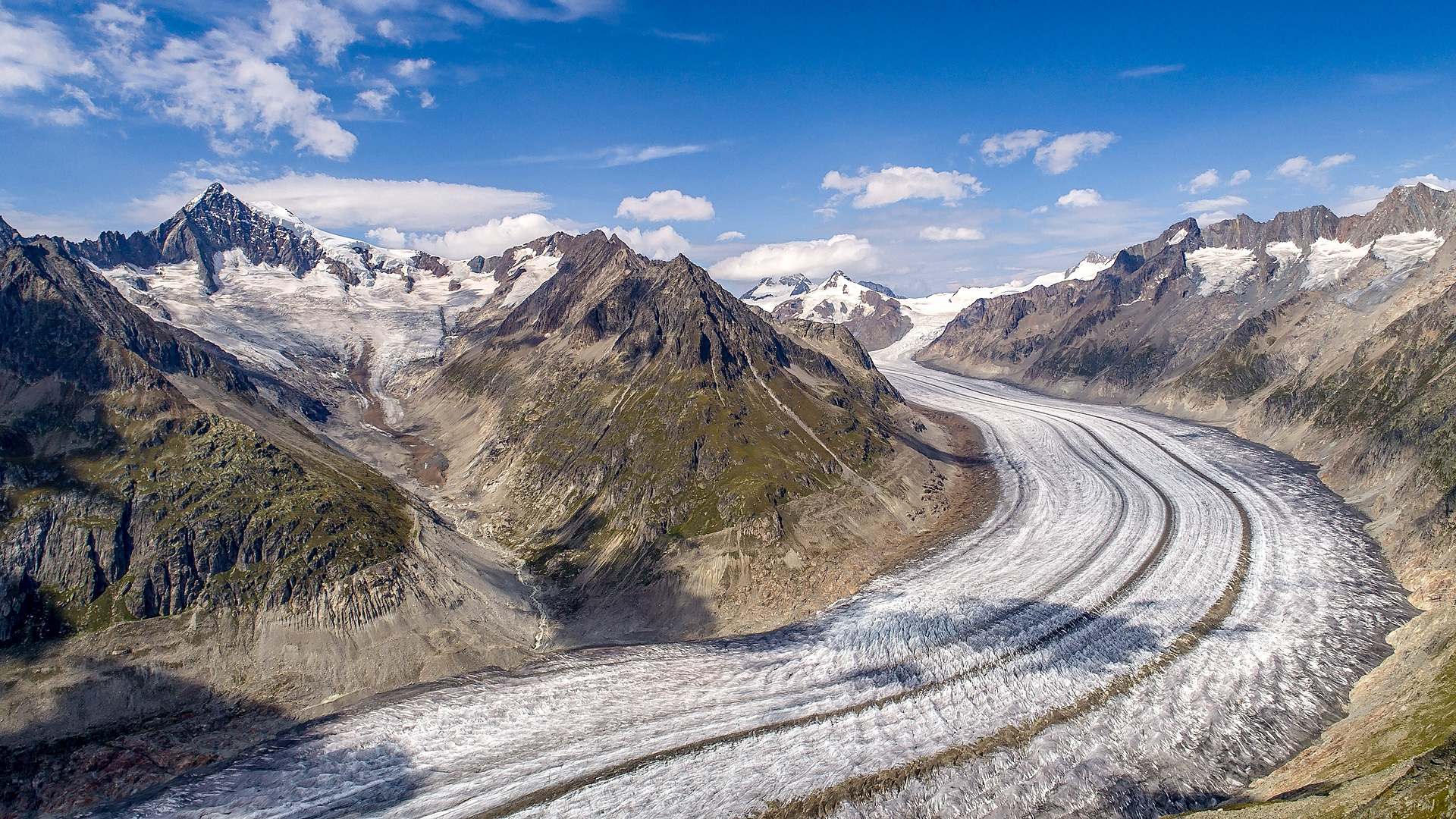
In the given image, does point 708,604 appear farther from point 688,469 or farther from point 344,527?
point 344,527

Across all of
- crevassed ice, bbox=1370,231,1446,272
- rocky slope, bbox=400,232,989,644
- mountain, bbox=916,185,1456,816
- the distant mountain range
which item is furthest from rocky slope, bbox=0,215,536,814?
crevassed ice, bbox=1370,231,1446,272

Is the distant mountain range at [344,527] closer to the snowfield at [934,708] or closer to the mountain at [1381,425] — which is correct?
the snowfield at [934,708]

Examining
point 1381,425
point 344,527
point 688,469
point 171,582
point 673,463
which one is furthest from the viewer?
point 673,463

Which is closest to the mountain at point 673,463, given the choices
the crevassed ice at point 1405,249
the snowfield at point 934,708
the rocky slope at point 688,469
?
the rocky slope at point 688,469

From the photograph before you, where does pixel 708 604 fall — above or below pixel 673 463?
below

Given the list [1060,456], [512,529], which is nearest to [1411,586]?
[1060,456]

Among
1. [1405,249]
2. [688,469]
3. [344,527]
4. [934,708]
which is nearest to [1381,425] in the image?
[934,708]

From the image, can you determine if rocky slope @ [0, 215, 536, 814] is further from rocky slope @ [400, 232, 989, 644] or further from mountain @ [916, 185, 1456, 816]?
Answer: mountain @ [916, 185, 1456, 816]
